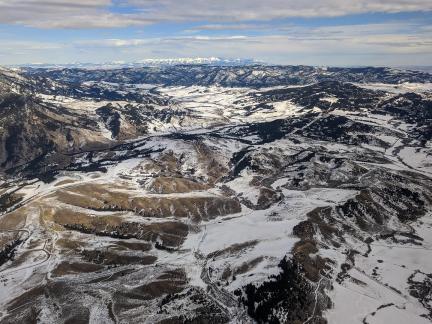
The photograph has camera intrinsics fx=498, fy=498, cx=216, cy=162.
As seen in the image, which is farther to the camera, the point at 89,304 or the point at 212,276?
the point at 212,276

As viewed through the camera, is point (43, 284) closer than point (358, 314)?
No

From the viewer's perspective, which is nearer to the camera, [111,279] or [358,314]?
[358,314]

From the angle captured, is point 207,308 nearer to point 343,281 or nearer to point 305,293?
point 305,293

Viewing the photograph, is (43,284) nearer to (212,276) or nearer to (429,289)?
(212,276)

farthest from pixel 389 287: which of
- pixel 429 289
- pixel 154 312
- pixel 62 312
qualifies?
pixel 62 312

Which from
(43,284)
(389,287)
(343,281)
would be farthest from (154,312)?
(389,287)

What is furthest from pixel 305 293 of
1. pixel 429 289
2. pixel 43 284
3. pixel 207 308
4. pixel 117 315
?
pixel 43 284

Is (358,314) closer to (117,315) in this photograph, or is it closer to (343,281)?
(343,281)
